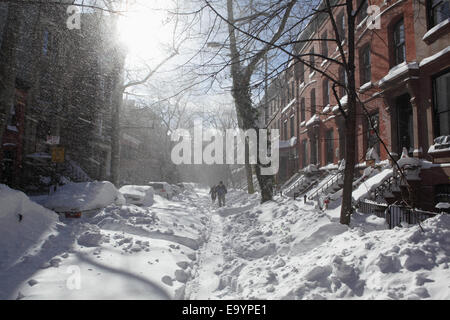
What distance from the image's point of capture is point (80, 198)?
8148 mm

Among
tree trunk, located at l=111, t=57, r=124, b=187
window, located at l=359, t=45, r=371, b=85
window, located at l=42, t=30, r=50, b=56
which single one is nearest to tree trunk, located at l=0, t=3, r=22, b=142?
tree trunk, located at l=111, t=57, r=124, b=187

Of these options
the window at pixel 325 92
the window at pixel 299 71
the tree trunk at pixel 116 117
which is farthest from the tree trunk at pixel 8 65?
the window at pixel 325 92

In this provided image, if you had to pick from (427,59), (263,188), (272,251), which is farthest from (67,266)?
(427,59)

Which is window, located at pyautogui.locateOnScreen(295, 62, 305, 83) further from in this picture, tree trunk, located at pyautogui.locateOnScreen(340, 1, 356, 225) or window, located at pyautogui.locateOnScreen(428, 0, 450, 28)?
window, located at pyautogui.locateOnScreen(428, 0, 450, 28)

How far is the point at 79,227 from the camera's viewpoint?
677 cm

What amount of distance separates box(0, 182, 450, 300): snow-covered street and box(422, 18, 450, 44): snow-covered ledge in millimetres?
6706

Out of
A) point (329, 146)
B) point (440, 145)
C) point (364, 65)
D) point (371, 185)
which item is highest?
point (364, 65)

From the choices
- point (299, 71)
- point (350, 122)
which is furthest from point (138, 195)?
point (350, 122)

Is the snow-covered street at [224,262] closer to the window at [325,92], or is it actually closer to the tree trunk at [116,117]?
the tree trunk at [116,117]

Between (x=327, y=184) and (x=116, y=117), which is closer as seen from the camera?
(x=327, y=184)

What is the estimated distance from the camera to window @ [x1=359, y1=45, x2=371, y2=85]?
1349cm

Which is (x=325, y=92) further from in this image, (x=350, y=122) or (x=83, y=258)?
(x=83, y=258)

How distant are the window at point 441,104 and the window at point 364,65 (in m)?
4.82

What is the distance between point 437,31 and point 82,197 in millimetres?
12589
